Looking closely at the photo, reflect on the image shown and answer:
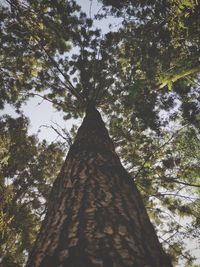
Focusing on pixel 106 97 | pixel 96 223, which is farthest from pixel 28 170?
pixel 96 223

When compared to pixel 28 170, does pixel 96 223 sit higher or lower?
lower

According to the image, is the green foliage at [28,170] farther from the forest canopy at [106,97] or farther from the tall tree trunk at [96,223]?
the tall tree trunk at [96,223]

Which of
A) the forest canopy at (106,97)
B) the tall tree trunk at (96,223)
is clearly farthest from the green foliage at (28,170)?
the tall tree trunk at (96,223)

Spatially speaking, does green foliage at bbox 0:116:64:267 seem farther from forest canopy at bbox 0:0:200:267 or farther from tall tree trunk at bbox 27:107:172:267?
tall tree trunk at bbox 27:107:172:267

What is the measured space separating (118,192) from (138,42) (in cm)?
454

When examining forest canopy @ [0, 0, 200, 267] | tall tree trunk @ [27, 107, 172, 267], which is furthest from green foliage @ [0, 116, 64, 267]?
tall tree trunk @ [27, 107, 172, 267]

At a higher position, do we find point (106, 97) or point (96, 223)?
point (106, 97)

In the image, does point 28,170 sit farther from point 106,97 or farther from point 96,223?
point 96,223

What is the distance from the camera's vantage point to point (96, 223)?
2111 millimetres

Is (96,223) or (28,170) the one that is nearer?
(96,223)

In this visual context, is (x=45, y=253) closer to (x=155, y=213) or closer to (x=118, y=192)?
(x=118, y=192)

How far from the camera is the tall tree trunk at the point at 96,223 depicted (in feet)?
5.75

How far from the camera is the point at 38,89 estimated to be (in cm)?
822

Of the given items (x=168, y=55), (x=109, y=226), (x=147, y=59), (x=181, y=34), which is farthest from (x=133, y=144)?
(x=109, y=226)
